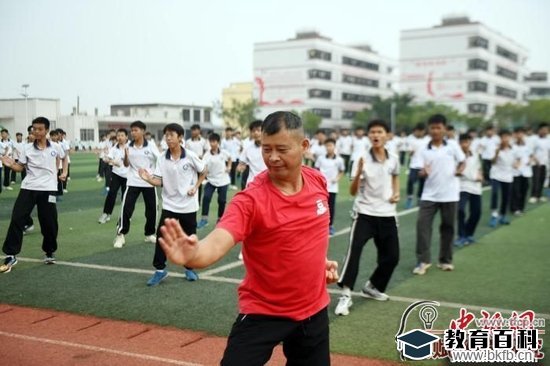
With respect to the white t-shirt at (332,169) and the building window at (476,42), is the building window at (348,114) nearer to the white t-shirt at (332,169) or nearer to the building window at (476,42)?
the building window at (476,42)

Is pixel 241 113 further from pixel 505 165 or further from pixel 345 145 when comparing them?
pixel 505 165

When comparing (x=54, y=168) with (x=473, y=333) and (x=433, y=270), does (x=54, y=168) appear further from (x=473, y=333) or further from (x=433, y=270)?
(x=473, y=333)

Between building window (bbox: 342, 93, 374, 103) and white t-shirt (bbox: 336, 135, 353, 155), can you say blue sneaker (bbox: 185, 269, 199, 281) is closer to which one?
white t-shirt (bbox: 336, 135, 353, 155)

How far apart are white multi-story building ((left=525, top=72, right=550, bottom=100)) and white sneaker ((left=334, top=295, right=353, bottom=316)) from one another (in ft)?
355

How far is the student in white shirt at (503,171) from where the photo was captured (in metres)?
12.2

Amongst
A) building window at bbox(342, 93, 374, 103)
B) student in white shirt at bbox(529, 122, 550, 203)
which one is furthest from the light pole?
building window at bbox(342, 93, 374, 103)

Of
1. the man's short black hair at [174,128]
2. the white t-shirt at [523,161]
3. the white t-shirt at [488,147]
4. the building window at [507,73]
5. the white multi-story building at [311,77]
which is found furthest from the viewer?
the building window at [507,73]

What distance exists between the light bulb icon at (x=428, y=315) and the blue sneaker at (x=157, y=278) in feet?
10.8

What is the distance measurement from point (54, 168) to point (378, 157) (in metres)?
4.69

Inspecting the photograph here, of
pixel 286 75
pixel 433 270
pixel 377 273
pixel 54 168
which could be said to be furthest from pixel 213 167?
pixel 286 75

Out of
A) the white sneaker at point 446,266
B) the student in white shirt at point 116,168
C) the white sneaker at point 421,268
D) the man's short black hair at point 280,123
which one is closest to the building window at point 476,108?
the student in white shirt at point 116,168

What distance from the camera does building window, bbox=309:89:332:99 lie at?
260ft

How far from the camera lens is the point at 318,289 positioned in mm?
3234

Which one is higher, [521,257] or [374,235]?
[374,235]
